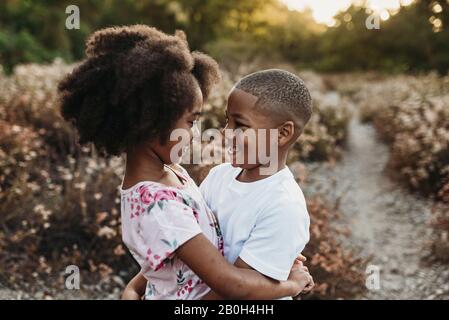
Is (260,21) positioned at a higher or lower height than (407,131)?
higher

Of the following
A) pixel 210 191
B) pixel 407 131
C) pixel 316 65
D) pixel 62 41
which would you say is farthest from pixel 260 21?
pixel 210 191

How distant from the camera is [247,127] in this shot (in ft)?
5.93

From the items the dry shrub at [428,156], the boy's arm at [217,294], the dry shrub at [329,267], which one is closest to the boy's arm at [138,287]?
the boy's arm at [217,294]

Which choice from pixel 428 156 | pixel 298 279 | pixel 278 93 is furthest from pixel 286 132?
pixel 428 156

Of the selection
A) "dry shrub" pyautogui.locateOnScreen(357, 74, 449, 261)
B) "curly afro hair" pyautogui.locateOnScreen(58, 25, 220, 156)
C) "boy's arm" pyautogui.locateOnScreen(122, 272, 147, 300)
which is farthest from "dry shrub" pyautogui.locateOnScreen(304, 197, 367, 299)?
"curly afro hair" pyautogui.locateOnScreen(58, 25, 220, 156)

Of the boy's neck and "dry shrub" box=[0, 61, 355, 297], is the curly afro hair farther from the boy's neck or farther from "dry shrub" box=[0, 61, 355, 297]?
"dry shrub" box=[0, 61, 355, 297]

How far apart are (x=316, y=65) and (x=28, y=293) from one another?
89.8ft

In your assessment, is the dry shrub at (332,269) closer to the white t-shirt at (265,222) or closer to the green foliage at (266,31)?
the white t-shirt at (265,222)

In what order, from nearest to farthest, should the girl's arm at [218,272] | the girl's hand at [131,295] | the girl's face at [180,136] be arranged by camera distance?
the girl's arm at [218,272]
the girl's face at [180,136]
the girl's hand at [131,295]

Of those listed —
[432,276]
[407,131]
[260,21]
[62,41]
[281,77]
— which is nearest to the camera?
[281,77]

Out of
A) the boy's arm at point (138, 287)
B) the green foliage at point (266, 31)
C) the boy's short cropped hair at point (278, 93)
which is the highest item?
the green foliage at point (266, 31)

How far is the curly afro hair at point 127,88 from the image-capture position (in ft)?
5.20

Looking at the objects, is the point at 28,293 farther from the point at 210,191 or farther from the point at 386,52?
the point at 386,52
